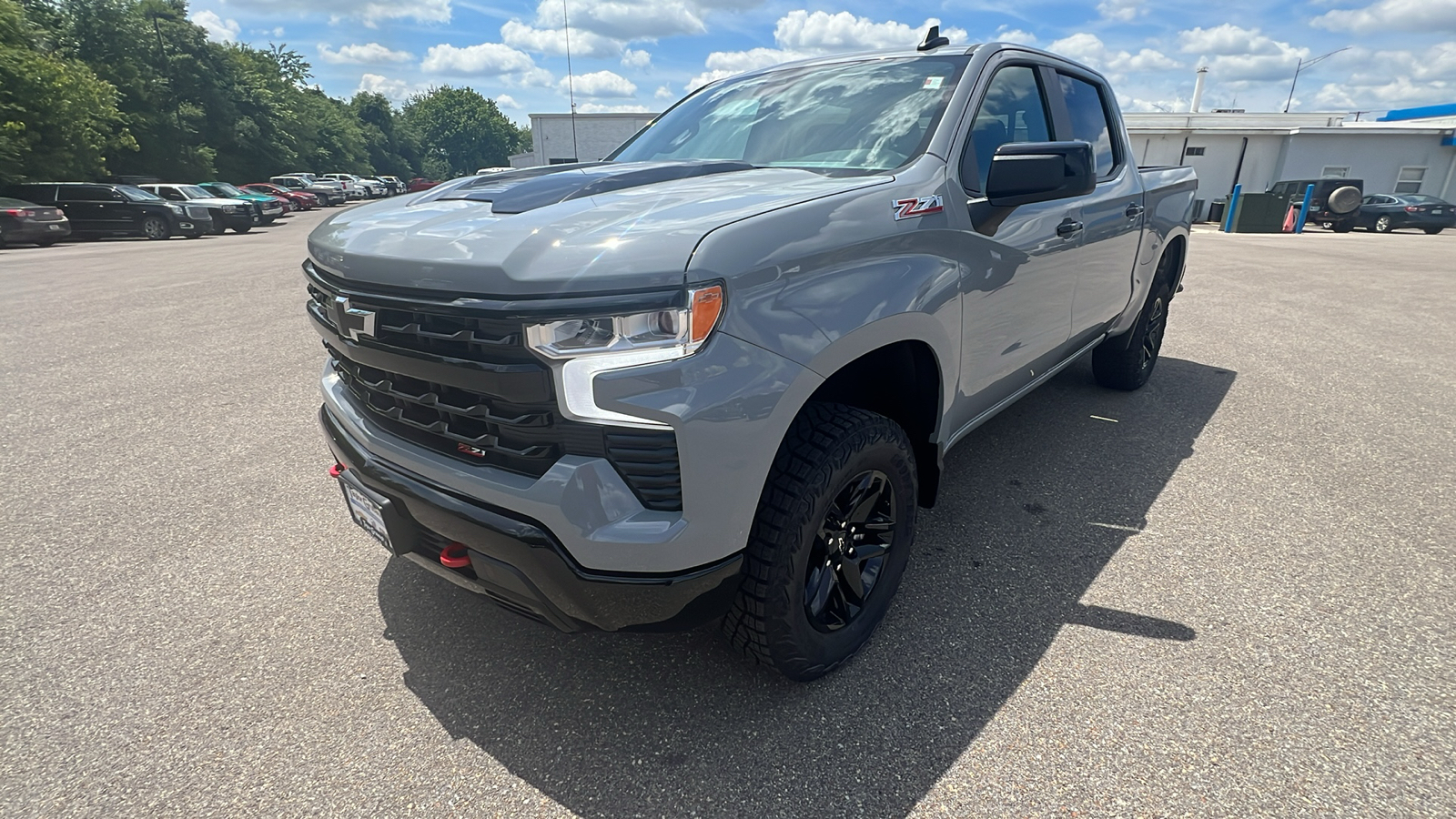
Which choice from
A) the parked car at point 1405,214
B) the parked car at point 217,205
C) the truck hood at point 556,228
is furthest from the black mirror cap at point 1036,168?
the parked car at point 1405,214

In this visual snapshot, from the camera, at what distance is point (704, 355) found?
5.19ft

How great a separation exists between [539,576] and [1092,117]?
3.67 m

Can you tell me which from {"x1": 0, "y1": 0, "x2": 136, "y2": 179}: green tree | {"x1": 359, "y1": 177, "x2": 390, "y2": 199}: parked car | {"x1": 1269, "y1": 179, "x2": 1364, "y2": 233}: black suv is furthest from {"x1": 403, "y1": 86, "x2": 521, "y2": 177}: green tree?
{"x1": 1269, "y1": 179, "x2": 1364, "y2": 233}: black suv

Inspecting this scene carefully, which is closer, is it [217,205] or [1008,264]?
[1008,264]

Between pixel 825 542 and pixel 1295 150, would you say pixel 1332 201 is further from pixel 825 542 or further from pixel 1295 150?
pixel 825 542

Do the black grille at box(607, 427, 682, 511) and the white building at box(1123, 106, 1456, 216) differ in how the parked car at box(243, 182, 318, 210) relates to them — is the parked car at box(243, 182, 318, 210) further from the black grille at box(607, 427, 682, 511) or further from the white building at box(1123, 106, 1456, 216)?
the white building at box(1123, 106, 1456, 216)

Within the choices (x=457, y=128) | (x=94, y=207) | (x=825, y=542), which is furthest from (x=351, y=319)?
(x=457, y=128)

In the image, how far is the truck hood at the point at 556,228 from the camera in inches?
61.4

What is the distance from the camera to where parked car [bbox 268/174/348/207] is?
38.6 m

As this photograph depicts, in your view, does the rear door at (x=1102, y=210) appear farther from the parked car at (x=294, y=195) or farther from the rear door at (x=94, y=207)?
the parked car at (x=294, y=195)

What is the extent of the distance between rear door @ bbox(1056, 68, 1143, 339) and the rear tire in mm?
713

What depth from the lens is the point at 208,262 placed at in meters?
13.3

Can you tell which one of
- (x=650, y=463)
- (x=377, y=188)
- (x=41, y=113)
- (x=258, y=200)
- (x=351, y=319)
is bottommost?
(x=377, y=188)

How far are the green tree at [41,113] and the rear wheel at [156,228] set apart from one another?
6.12 m
